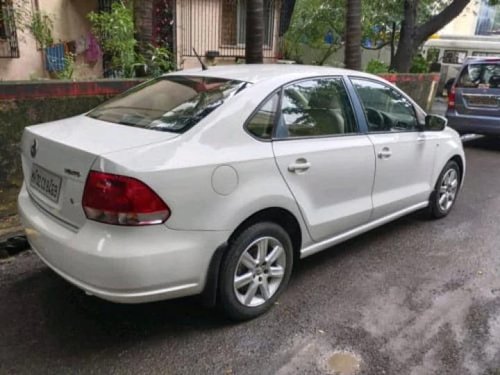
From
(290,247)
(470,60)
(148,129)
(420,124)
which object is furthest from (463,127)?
(148,129)

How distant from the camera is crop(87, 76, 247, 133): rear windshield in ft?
9.53

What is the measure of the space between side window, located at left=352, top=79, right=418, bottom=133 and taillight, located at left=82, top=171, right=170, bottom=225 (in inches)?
82.6

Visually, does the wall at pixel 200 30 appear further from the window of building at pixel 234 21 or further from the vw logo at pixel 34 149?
the vw logo at pixel 34 149

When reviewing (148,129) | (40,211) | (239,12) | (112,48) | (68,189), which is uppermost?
(239,12)

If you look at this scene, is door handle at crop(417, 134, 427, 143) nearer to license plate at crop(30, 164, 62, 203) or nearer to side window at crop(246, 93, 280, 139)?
side window at crop(246, 93, 280, 139)

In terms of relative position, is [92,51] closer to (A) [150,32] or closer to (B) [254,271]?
(A) [150,32]

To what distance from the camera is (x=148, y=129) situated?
2854 mm

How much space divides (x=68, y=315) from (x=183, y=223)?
1.16m

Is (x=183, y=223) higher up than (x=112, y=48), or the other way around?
(x=112, y=48)

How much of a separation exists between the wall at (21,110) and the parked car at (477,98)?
709 centimetres

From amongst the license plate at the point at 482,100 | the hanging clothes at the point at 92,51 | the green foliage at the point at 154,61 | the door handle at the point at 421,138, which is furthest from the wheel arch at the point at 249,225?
the hanging clothes at the point at 92,51

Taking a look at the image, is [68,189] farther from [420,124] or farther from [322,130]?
[420,124]

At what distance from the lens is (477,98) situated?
8.92 metres

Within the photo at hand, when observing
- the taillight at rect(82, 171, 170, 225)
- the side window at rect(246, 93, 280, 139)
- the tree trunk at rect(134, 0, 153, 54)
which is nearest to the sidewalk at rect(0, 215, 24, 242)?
the taillight at rect(82, 171, 170, 225)
